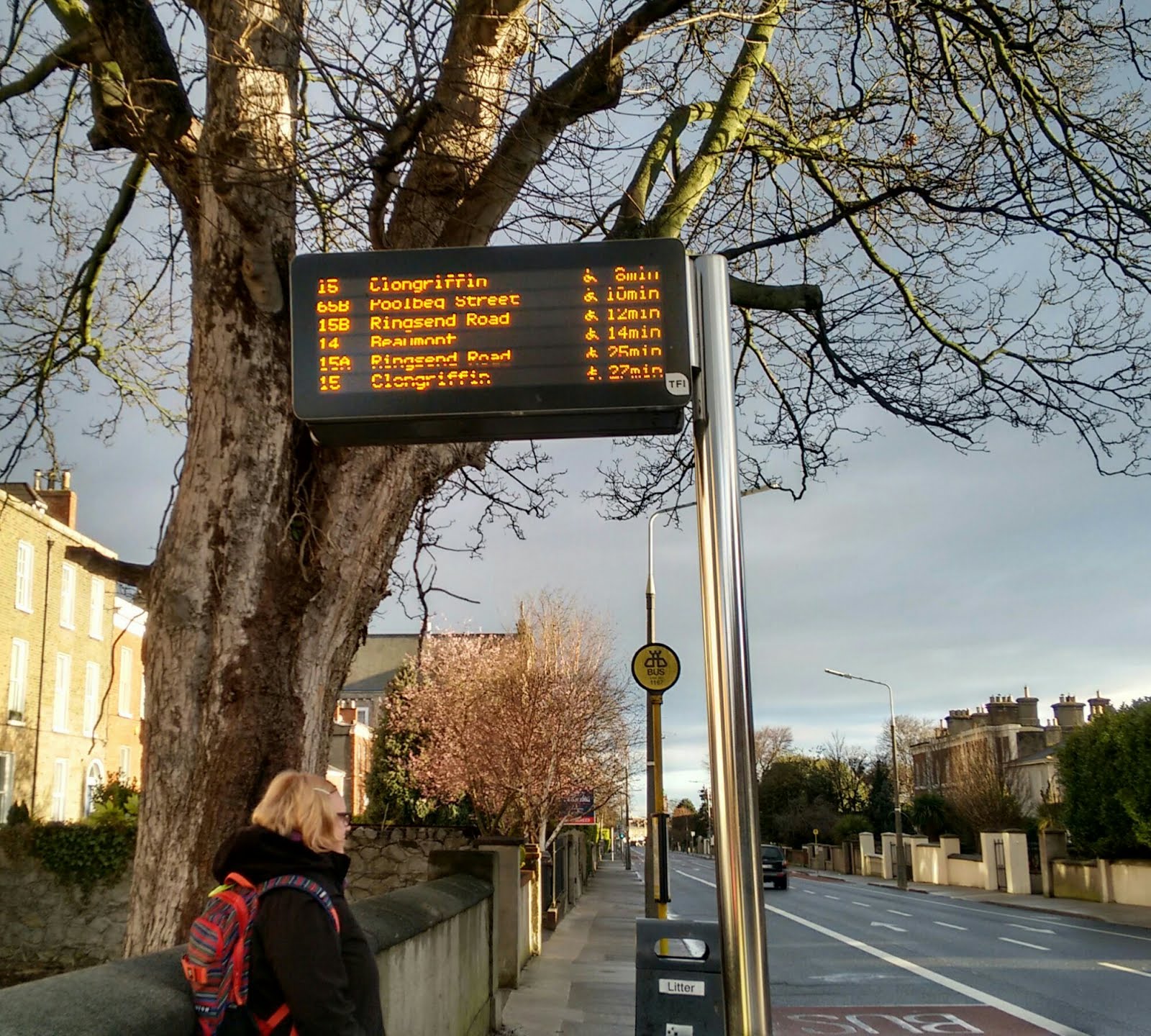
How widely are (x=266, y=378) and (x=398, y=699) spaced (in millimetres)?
32397

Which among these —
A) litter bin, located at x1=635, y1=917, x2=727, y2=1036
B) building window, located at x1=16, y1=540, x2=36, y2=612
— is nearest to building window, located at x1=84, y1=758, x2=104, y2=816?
building window, located at x1=16, y1=540, x2=36, y2=612

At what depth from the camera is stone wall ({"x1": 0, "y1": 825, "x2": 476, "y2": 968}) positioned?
18109mm

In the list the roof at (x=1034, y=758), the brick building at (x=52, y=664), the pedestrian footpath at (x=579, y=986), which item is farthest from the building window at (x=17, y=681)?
the roof at (x=1034, y=758)

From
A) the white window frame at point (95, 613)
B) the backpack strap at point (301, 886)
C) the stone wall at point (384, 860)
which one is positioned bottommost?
the stone wall at point (384, 860)

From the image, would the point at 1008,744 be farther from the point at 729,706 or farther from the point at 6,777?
the point at 729,706

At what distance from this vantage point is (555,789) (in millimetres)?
28750

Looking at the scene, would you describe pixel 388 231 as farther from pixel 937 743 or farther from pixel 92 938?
pixel 937 743

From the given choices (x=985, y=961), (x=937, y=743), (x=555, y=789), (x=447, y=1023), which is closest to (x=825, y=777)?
(x=937, y=743)

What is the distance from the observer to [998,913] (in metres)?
29.8

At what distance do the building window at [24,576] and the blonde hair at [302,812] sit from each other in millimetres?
32219

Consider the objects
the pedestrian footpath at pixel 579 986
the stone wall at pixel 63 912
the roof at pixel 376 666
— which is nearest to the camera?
the pedestrian footpath at pixel 579 986

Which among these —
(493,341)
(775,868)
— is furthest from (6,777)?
(493,341)

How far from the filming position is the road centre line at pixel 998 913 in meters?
21.5

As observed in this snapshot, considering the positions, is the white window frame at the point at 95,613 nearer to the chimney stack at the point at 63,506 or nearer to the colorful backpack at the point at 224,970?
the chimney stack at the point at 63,506
